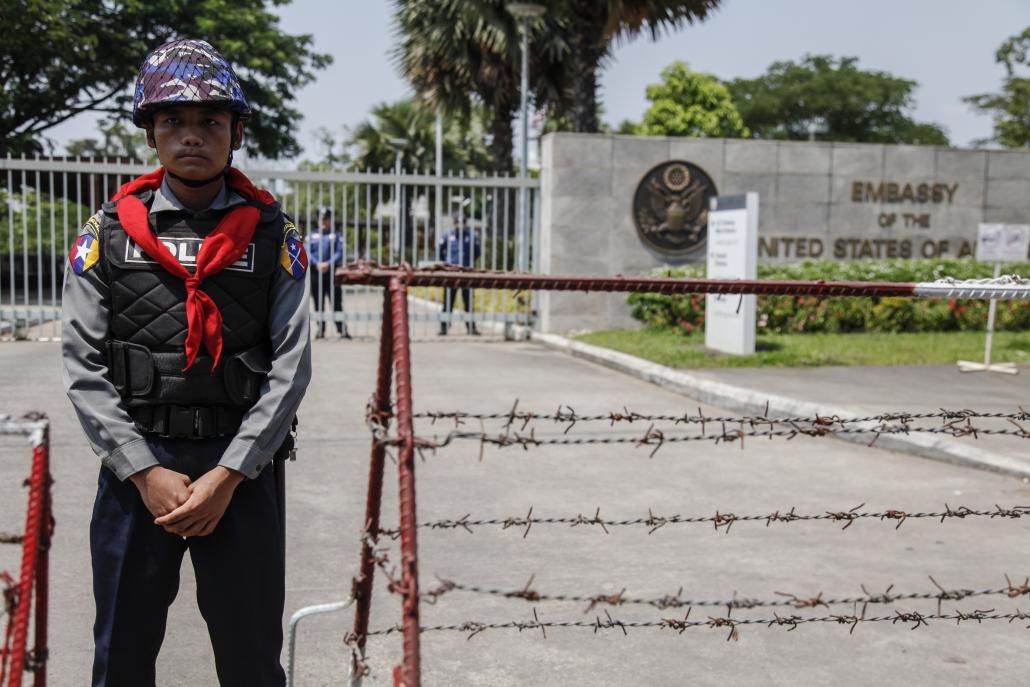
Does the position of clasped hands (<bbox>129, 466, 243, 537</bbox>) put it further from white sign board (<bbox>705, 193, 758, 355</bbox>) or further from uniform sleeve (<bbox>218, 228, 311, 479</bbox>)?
white sign board (<bbox>705, 193, 758, 355</bbox>)

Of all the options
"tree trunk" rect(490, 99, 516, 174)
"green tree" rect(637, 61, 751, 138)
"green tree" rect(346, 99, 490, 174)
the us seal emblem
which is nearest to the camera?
the us seal emblem

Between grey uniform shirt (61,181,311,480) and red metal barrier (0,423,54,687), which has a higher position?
grey uniform shirt (61,181,311,480)

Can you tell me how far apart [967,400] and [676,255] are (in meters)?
7.13

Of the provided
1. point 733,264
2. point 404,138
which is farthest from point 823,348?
point 404,138

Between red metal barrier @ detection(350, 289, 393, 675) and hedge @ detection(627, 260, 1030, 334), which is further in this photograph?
hedge @ detection(627, 260, 1030, 334)

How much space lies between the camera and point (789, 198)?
16578mm

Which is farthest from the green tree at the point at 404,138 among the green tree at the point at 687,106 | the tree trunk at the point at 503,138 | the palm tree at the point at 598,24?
the palm tree at the point at 598,24

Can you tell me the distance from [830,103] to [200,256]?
71172 millimetres

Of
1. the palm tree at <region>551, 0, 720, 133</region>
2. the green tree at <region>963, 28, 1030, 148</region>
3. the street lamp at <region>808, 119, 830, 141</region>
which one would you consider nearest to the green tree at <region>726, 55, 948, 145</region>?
the street lamp at <region>808, 119, 830, 141</region>

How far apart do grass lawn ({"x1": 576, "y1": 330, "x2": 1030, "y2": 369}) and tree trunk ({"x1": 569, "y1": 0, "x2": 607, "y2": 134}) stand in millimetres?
5728

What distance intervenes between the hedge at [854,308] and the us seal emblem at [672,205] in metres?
0.63

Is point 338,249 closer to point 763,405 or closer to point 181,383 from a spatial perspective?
point 763,405

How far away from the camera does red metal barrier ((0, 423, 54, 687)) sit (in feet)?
6.46

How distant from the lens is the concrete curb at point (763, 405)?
23.7 ft
